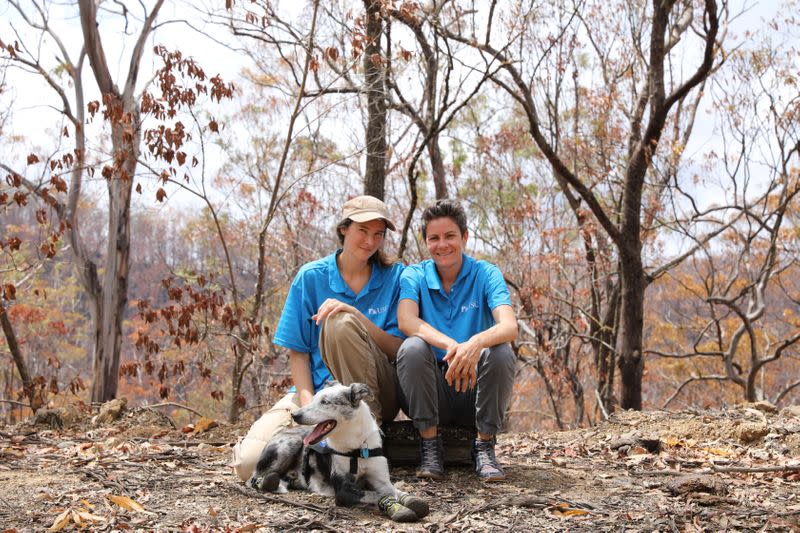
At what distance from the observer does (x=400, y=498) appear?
2.92 m

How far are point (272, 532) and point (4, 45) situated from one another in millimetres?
7365

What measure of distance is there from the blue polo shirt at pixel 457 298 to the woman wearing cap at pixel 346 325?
18 centimetres

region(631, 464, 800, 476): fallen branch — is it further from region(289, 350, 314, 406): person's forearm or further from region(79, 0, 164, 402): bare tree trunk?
region(79, 0, 164, 402): bare tree trunk

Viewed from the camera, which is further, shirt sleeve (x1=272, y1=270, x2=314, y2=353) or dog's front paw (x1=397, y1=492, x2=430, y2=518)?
shirt sleeve (x1=272, y1=270, x2=314, y2=353)

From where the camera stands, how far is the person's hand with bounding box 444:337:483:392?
328 centimetres

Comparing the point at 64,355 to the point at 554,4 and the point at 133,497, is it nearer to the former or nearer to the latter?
the point at 554,4

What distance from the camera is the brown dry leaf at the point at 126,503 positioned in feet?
9.60

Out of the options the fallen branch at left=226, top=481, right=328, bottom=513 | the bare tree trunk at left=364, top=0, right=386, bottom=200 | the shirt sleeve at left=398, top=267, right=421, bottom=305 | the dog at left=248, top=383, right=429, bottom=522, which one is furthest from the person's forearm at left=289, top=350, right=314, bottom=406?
the bare tree trunk at left=364, top=0, right=386, bottom=200

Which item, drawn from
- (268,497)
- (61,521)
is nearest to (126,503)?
(61,521)

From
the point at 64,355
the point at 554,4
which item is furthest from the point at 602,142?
the point at 64,355

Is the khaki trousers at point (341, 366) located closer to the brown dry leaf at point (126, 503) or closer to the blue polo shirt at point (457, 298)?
the blue polo shirt at point (457, 298)

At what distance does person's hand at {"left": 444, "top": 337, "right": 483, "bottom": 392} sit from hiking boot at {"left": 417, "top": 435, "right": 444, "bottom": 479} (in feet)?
1.26

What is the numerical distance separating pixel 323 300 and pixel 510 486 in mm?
1425

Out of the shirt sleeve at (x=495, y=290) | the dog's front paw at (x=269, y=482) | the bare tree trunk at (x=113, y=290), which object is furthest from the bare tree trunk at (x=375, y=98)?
the dog's front paw at (x=269, y=482)
